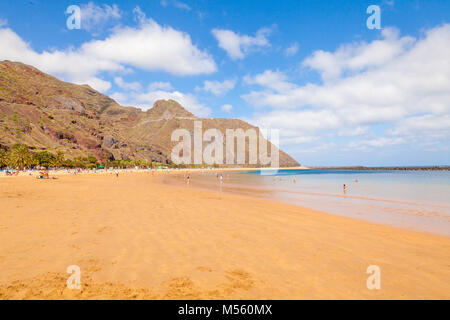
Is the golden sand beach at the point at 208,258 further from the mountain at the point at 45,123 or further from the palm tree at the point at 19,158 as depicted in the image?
the mountain at the point at 45,123

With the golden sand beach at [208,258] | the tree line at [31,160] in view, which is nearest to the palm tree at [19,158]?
the tree line at [31,160]

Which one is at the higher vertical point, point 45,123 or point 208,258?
point 45,123

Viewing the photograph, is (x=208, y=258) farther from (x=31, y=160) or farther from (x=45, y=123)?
(x=45, y=123)

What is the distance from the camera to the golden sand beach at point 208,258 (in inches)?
183

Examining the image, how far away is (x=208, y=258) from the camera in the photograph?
6344 mm

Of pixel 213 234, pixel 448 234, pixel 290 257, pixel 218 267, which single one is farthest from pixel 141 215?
pixel 448 234

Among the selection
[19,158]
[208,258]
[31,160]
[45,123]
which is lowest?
[208,258]

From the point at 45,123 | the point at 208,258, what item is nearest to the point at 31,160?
the point at 45,123

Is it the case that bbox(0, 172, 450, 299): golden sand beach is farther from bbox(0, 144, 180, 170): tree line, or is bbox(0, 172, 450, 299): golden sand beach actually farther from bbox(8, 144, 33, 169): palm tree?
bbox(0, 144, 180, 170): tree line

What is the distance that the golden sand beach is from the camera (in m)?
4.64

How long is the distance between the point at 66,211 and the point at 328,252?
1235 centimetres

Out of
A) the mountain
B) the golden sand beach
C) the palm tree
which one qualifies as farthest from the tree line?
the golden sand beach

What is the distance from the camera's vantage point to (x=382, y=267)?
6.18 meters
